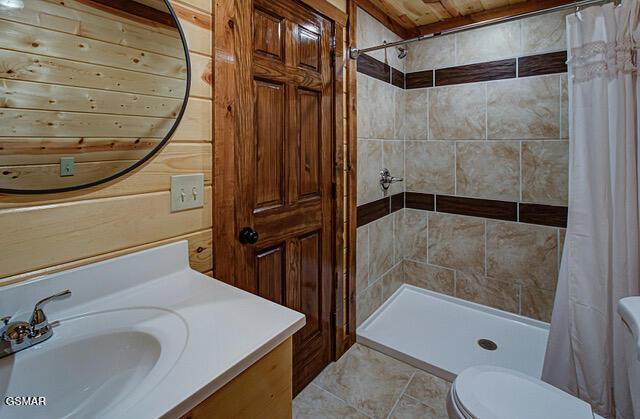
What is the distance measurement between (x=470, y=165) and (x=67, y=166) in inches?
97.0

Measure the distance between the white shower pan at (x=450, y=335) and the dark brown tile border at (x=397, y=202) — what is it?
2.37 feet

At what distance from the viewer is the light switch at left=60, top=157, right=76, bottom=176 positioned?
905 mm

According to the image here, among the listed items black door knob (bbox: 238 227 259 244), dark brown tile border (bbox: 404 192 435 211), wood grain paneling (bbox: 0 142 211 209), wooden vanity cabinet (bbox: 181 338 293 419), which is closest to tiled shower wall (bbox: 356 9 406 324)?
dark brown tile border (bbox: 404 192 435 211)

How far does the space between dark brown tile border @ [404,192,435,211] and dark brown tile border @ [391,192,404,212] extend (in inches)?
2.6

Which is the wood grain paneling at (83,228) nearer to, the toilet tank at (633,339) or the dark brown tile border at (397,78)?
the toilet tank at (633,339)

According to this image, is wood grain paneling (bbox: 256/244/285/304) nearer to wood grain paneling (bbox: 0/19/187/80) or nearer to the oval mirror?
the oval mirror

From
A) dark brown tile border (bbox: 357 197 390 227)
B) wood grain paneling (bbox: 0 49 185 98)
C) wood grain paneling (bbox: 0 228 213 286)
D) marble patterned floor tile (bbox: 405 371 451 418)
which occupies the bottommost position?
marble patterned floor tile (bbox: 405 371 451 418)

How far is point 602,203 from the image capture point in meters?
1.53

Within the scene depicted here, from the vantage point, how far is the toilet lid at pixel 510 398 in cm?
107

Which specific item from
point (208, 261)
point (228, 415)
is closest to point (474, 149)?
point (208, 261)

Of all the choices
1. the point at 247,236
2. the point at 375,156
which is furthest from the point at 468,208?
the point at 247,236

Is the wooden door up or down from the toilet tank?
up

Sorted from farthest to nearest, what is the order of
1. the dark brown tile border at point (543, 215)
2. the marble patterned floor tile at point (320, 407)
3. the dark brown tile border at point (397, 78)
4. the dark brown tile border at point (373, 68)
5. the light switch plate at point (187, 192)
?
the dark brown tile border at point (397, 78)
the dark brown tile border at point (543, 215)
the dark brown tile border at point (373, 68)
the marble patterned floor tile at point (320, 407)
the light switch plate at point (187, 192)

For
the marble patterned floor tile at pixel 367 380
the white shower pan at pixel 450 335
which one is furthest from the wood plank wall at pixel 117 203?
the white shower pan at pixel 450 335
